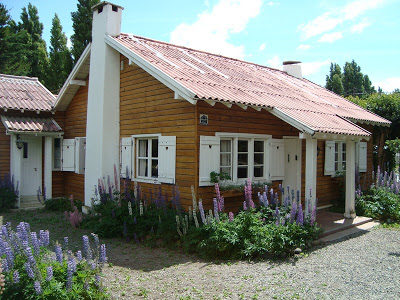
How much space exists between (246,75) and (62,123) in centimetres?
723

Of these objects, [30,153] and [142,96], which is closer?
[142,96]

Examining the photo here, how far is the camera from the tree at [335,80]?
43.8 m

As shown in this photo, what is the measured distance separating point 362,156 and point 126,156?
8.65 metres

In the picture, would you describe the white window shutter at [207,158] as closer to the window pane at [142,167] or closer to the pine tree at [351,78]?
the window pane at [142,167]

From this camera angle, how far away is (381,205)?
35.7 feet

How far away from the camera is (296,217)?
7844mm

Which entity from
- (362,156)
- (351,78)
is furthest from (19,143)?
(351,78)

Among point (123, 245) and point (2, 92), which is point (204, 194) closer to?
point (123, 245)

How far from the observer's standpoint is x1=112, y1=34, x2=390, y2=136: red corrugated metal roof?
8625 millimetres

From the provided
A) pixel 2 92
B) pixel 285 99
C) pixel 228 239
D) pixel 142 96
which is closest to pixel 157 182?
pixel 142 96

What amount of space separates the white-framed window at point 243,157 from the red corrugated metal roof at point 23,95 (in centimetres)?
753

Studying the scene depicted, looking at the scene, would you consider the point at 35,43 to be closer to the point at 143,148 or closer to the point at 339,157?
the point at 143,148

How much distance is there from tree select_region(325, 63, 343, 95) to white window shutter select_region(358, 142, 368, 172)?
31.8 metres

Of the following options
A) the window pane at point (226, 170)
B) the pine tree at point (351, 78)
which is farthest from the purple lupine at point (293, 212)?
the pine tree at point (351, 78)
